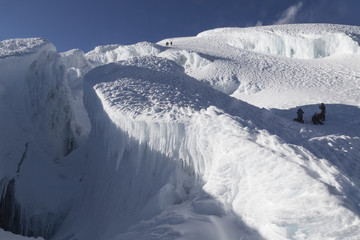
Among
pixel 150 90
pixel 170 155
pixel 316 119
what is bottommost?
pixel 170 155

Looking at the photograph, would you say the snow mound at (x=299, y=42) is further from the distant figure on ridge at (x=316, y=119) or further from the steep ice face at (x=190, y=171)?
the steep ice face at (x=190, y=171)

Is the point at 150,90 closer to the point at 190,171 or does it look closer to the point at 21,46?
the point at 190,171

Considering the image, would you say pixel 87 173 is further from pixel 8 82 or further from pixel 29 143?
pixel 8 82

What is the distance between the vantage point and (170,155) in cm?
557

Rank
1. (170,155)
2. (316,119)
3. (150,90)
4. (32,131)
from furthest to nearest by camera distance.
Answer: (316,119), (32,131), (150,90), (170,155)

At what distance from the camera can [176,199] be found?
188 inches

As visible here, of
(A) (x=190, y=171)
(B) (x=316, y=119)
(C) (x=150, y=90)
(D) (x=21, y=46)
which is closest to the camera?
(A) (x=190, y=171)

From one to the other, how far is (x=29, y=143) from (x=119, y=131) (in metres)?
3.93

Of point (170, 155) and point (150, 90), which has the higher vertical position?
point (150, 90)

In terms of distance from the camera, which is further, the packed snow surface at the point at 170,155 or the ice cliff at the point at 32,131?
the ice cliff at the point at 32,131

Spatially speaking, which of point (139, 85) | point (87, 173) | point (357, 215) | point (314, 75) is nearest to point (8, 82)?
point (87, 173)

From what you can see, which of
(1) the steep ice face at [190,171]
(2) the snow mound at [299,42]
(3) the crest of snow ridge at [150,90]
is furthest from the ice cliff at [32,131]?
(2) the snow mound at [299,42]

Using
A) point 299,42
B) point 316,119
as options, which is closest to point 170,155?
point 316,119

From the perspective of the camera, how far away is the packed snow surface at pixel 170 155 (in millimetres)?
3418
